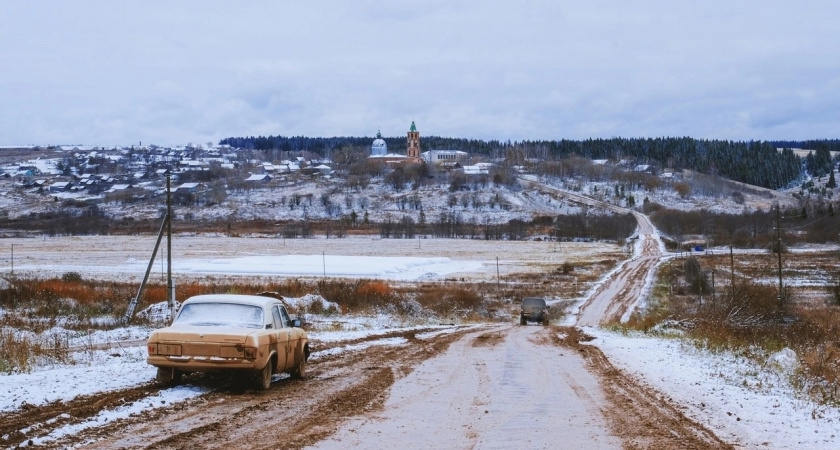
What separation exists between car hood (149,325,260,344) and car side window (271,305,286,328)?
1.38 metres

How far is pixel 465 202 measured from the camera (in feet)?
605

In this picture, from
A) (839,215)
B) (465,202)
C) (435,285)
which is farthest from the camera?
(465,202)

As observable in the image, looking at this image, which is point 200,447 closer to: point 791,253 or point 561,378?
point 561,378

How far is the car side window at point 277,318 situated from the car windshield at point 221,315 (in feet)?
1.86

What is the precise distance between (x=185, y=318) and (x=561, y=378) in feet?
24.4

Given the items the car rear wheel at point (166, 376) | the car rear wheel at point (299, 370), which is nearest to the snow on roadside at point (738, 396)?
the car rear wheel at point (299, 370)

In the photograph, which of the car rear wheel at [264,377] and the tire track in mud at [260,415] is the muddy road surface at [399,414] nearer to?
the tire track in mud at [260,415]

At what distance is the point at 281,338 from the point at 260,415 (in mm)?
3291

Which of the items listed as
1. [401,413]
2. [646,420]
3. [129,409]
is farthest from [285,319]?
[646,420]

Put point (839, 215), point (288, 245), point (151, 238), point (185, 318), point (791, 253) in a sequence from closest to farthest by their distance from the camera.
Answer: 1. point (185, 318)
2. point (791, 253)
3. point (288, 245)
4. point (151, 238)
5. point (839, 215)

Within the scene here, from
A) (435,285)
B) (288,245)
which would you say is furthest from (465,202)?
(435,285)

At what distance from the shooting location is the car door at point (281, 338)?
14.2 metres

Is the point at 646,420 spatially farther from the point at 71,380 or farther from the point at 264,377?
the point at 71,380

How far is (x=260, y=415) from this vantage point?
36.7 ft
